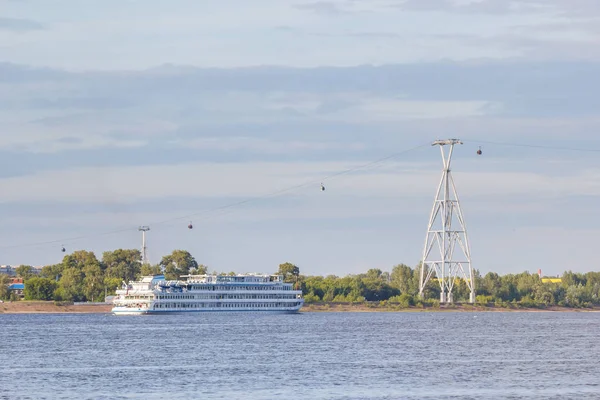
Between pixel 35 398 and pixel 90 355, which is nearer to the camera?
pixel 35 398

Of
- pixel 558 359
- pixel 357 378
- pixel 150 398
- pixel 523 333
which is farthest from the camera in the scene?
pixel 523 333

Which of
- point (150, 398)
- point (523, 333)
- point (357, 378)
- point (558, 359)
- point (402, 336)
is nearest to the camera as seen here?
point (150, 398)

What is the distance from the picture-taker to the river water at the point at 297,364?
253ft

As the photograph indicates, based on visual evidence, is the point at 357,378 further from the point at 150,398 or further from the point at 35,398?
the point at 35,398

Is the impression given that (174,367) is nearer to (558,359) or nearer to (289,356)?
(289,356)

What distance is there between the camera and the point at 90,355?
108562 millimetres

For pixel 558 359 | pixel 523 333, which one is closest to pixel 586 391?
pixel 558 359

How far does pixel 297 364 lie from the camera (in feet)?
316

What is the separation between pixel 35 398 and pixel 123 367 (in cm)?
2109

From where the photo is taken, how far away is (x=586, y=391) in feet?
251

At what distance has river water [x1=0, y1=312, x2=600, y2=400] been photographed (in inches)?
3034

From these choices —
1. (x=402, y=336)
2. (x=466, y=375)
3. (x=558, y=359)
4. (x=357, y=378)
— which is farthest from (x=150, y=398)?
(x=402, y=336)

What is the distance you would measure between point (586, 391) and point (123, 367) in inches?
1451

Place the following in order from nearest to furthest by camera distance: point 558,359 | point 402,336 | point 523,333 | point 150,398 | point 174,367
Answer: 1. point 150,398
2. point 174,367
3. point 558,359
4. point 402,336
5. point 523,333
